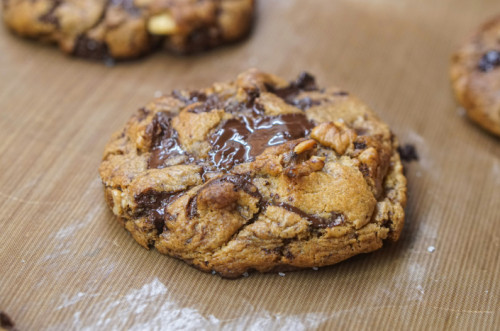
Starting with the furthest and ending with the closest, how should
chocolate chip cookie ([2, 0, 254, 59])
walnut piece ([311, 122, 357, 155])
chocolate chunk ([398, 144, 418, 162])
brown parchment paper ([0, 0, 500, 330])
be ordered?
chocolate chip cookie ([2, 0, 254, 59]), chocolate chunk ([398, 144, 418, 162]), walnut piece ([311, 122, 357, 155]), brown parchment paper ([0, 0, 500, 330])

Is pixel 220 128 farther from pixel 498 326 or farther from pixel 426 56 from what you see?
pixel 426 56

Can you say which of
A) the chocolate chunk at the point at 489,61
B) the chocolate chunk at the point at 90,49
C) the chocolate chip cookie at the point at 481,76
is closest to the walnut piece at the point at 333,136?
the chocolate chip cookie at the point at 481,76

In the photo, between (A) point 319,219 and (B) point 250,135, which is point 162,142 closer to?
(B) point 250,135

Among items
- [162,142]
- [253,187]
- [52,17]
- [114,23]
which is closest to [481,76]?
[253,187]

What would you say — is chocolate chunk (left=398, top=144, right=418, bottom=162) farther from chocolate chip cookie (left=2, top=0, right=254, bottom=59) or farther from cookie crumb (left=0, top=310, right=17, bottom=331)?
cookie crumb (left=0, top=310, right=17, bottom=331)

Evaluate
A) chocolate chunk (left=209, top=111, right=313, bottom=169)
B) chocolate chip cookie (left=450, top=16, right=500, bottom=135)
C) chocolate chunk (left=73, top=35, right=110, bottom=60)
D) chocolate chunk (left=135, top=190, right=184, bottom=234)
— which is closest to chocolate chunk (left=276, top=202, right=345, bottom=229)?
chocolate chunk (left=209, top=111, right=313, bottom=169)

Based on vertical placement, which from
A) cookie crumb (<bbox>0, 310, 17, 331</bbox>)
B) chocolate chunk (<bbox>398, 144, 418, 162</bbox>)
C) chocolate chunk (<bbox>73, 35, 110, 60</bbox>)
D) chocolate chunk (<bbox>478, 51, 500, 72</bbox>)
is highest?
chocolate chunk (<bbox>478, 51, 500, 72</bbox>)

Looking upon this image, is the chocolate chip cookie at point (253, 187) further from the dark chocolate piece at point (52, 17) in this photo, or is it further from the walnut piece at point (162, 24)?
the dark chocolate piece at point (52, 17)
